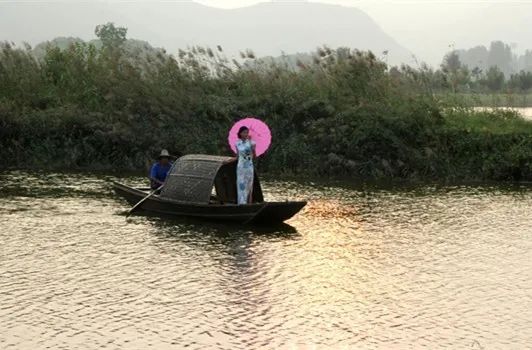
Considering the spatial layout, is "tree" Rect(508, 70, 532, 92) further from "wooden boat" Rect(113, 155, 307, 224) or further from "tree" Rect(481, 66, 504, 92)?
"wooden boat" Rect(113, 155, 307, 224)

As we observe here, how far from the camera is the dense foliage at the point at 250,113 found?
1001 inches

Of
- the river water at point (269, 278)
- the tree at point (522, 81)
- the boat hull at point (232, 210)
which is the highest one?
the tree at point (522, 81)

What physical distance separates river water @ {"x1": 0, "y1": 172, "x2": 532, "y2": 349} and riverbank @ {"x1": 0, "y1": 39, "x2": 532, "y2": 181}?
631 cm

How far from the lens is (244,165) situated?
644 inches

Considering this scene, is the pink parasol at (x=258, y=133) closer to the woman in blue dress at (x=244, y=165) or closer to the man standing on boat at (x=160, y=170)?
the woman in blue dress at (x=244, y=165)

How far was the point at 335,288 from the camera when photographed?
1144 centimetres

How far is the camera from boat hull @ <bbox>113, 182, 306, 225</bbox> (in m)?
15.7

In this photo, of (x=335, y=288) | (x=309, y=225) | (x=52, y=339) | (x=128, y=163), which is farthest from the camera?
(x=128, y=163)

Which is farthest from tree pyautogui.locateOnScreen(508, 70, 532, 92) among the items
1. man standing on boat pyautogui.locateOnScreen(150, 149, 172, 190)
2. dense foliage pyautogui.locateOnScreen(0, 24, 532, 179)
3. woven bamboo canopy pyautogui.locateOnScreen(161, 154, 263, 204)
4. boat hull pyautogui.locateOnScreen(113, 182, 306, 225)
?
boat hull pyautogui.locateOnScreen(113, 182, 306, 225)

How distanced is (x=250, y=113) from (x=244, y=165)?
431 inches

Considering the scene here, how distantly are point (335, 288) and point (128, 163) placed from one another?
1617 cm

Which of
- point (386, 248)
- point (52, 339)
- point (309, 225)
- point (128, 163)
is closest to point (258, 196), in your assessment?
point (309, 225)

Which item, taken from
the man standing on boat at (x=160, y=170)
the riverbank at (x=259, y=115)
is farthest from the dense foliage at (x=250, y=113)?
the man standing on boat at (x=160, y=170)

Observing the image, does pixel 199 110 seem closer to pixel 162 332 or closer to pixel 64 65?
pixel 64 65
